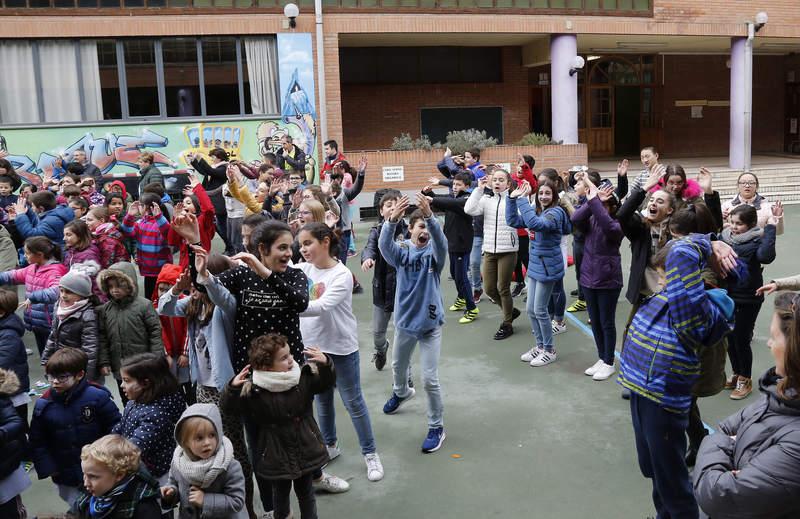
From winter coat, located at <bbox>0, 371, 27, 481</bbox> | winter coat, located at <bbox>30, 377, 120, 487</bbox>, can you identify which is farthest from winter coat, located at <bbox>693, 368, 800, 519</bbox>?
winter coat, located at <bbox>0, 371, 27, 481</bbox>

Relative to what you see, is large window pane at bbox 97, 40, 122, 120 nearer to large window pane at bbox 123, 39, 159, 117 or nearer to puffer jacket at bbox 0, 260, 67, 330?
large window pane at bbox 123, 39, 159, 117

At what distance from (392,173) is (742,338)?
12041mm

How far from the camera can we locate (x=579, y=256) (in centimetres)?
771

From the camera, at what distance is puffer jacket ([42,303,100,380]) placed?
4863 millimetres

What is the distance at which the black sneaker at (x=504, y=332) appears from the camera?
24.9 ft

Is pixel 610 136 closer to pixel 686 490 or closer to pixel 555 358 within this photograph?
pixel 555 358

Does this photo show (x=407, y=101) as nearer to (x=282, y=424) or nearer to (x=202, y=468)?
(x=282, y=424)

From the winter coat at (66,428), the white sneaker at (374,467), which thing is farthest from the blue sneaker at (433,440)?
the winter coat at (66,428)

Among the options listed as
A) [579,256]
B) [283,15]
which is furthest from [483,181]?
[283,15]

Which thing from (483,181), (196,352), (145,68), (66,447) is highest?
(145,68)

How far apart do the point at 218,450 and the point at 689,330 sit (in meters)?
2.38

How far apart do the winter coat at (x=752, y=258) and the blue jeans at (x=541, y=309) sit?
5.11ft

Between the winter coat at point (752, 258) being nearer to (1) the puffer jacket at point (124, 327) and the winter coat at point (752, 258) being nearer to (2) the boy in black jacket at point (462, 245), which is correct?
(2) the boy in black jacket at point (462, 245)

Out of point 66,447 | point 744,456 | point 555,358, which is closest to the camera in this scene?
point 744,456
